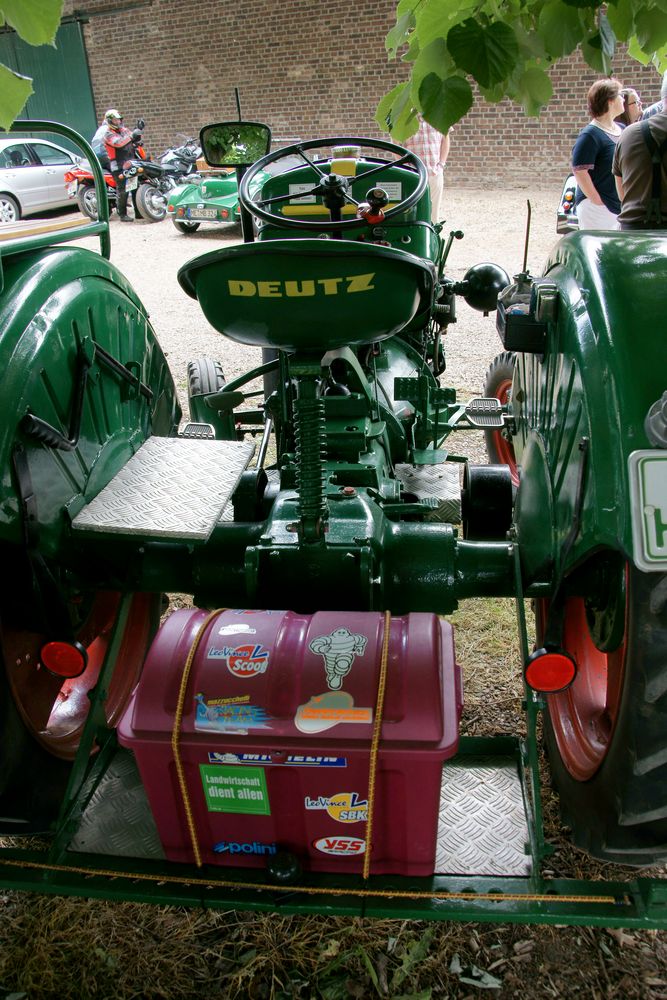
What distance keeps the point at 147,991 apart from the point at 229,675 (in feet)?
2.79

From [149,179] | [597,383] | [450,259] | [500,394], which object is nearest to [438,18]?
[597,383]

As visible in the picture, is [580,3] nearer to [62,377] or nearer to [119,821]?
[62,377]

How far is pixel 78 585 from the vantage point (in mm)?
2172

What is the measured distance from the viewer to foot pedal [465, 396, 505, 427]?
3688 mm

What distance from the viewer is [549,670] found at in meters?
1.73

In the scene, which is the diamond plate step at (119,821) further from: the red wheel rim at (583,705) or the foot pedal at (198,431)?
the foot pedal at (198,431)

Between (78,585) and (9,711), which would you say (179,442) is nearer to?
(78,585)

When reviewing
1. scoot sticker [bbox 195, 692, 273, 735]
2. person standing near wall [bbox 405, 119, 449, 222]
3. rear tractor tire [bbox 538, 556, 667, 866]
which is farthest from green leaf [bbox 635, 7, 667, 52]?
person standing near wall [bbox 405, 119, 449, 222]

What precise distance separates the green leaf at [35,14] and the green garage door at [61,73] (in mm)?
19022

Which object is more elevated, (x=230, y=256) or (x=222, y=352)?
(x=230, y=256)

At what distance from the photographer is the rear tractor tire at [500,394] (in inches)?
168

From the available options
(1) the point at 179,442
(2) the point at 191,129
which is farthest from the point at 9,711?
(2) the point at 191,129

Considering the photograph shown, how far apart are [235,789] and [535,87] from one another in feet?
6.05

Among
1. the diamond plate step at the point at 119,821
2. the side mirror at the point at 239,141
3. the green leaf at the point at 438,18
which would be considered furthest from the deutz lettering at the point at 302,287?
the side mirror at the point at 239,141
